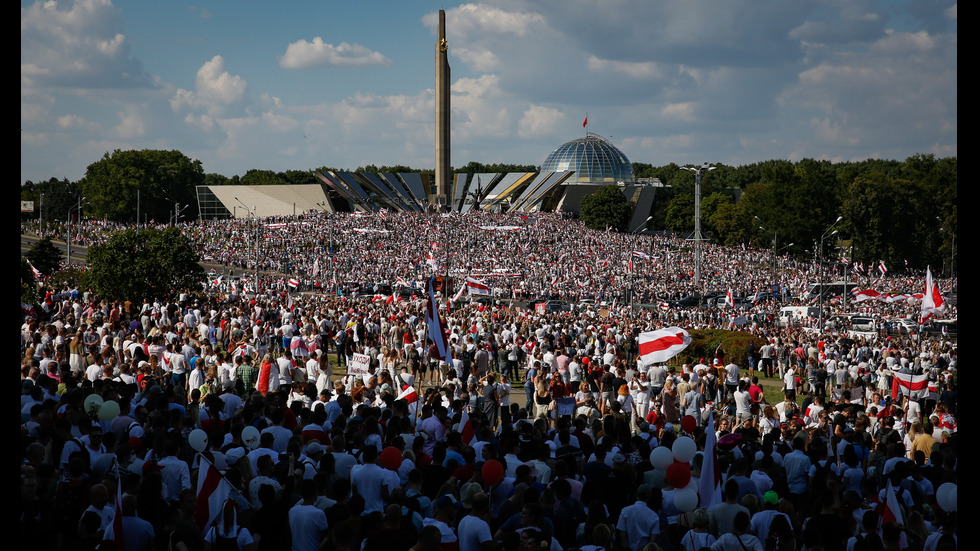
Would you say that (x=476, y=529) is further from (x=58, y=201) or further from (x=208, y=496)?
(x=58, y=201)

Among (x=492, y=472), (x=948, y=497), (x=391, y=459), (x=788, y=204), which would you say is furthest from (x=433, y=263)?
(x=788, y=204)

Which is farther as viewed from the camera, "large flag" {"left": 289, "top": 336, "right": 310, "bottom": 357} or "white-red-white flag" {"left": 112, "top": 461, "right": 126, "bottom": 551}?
"large flag" {"left": 289, "top": 336, "right": 310, "bottom": 357}

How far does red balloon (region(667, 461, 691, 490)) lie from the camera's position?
7.00 meters

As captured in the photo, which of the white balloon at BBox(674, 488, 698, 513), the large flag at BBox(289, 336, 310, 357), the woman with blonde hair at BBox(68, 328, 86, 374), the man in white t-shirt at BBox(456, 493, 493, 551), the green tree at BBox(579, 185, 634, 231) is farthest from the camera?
the green tree at BBox(579, 185, 634, 231)

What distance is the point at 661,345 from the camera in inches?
570

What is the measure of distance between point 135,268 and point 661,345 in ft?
71.1

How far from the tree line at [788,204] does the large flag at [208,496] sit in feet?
187

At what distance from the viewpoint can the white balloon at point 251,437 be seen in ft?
27.0

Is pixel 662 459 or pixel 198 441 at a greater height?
pixel 198 441

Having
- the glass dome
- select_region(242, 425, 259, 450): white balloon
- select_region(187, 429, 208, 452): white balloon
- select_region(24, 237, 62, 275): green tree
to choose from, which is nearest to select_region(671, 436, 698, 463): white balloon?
select_region(242, 425, 259, 450): white balloon

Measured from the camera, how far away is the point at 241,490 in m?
7.24

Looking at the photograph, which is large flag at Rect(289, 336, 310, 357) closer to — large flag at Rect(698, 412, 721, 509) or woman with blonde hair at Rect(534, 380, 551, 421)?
woman with blonde hair at Rect(534, 380, 551, 421)

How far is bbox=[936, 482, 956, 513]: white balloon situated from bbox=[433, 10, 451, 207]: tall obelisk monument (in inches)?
3495

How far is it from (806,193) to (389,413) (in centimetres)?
7375
